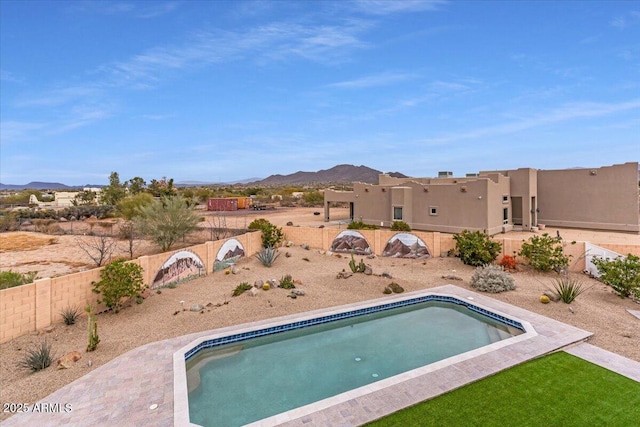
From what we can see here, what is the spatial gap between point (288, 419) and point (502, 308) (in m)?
8.49

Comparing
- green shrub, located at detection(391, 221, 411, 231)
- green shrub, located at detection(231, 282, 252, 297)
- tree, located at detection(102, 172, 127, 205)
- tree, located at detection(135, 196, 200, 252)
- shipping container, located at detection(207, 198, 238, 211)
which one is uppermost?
tree, located at detection(102, 172, 127, 205)

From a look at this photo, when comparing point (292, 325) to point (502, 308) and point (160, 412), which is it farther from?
point (502, 308)

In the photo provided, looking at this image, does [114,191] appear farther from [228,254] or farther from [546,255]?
[546,255]

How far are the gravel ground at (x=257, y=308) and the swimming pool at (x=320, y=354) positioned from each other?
1.04 meters

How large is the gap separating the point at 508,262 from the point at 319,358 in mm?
11757

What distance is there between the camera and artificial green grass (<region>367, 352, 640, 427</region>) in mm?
5707

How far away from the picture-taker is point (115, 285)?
1084 centimetres

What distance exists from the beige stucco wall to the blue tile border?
2311cm

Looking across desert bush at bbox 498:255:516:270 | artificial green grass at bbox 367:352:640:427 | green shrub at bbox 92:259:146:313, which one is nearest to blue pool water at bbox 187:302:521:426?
artificial green grass at bbox 367:352:640:427

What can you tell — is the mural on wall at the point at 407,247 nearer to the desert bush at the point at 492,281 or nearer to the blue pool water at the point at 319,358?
the desert bush at the point at 492,281

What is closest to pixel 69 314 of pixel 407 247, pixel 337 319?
pixel 337 319

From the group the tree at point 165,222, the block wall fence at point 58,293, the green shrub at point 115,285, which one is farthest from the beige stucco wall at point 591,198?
Answer: the green shrub at point 115,285

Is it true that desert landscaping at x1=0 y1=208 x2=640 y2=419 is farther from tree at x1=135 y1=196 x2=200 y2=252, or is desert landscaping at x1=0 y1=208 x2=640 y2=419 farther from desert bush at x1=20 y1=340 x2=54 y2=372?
tree at x1=135 y1=196 x2=200 y2=252

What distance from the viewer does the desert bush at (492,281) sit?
13000mm
